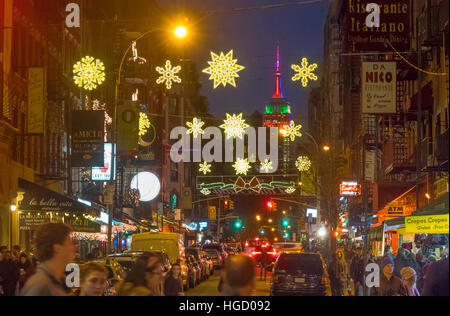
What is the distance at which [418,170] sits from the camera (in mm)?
31797

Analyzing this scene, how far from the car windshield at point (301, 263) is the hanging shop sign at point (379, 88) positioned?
636 centimetres

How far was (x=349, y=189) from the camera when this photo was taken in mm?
53062

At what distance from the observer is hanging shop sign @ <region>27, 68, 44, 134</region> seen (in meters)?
32.0

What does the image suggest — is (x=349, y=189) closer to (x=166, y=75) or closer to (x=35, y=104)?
(x=166, y=75)

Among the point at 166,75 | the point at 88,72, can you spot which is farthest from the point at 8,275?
the point at 88,72

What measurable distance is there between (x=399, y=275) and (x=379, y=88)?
905 cm

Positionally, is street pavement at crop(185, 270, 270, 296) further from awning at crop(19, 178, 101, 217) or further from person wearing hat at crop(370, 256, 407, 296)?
person wearing hat at crop(370, 256, 407, 296)

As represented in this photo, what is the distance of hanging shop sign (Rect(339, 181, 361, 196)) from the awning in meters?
23.2

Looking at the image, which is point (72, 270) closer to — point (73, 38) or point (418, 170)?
point (418, 170)

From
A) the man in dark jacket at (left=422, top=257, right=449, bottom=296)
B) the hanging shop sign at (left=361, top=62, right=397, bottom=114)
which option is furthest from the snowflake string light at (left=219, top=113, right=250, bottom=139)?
the man in dark jacket at (left=422, top=257, right=449, bottom=296)

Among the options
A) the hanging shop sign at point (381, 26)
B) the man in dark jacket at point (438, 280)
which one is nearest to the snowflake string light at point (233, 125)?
the hanging shop sign at point (381, 26)

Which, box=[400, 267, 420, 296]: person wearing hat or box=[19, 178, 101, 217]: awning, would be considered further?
box=[19, 178, 101, 217]: awning
